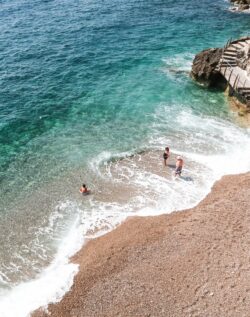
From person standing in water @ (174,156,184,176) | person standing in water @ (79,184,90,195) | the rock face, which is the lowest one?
person standing in water @ (79,184,90,195)

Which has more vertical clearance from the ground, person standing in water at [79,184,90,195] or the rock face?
the rock face

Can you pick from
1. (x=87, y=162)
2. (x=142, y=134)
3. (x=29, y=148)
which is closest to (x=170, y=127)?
(x=142, y=134)

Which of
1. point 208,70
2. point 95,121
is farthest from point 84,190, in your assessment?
point 208,70

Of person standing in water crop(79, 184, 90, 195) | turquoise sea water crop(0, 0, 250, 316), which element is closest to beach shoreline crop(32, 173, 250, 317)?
turquoise sea water crop(0, 0, 250, 316)

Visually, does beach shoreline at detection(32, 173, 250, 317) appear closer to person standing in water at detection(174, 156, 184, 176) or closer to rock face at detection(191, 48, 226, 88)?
person standing in water at detection(174, 156, 184, 176)

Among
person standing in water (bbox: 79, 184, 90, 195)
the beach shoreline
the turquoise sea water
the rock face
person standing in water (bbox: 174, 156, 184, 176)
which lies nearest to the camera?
the beach shoreline

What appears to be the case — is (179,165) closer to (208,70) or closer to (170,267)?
(170,267)
